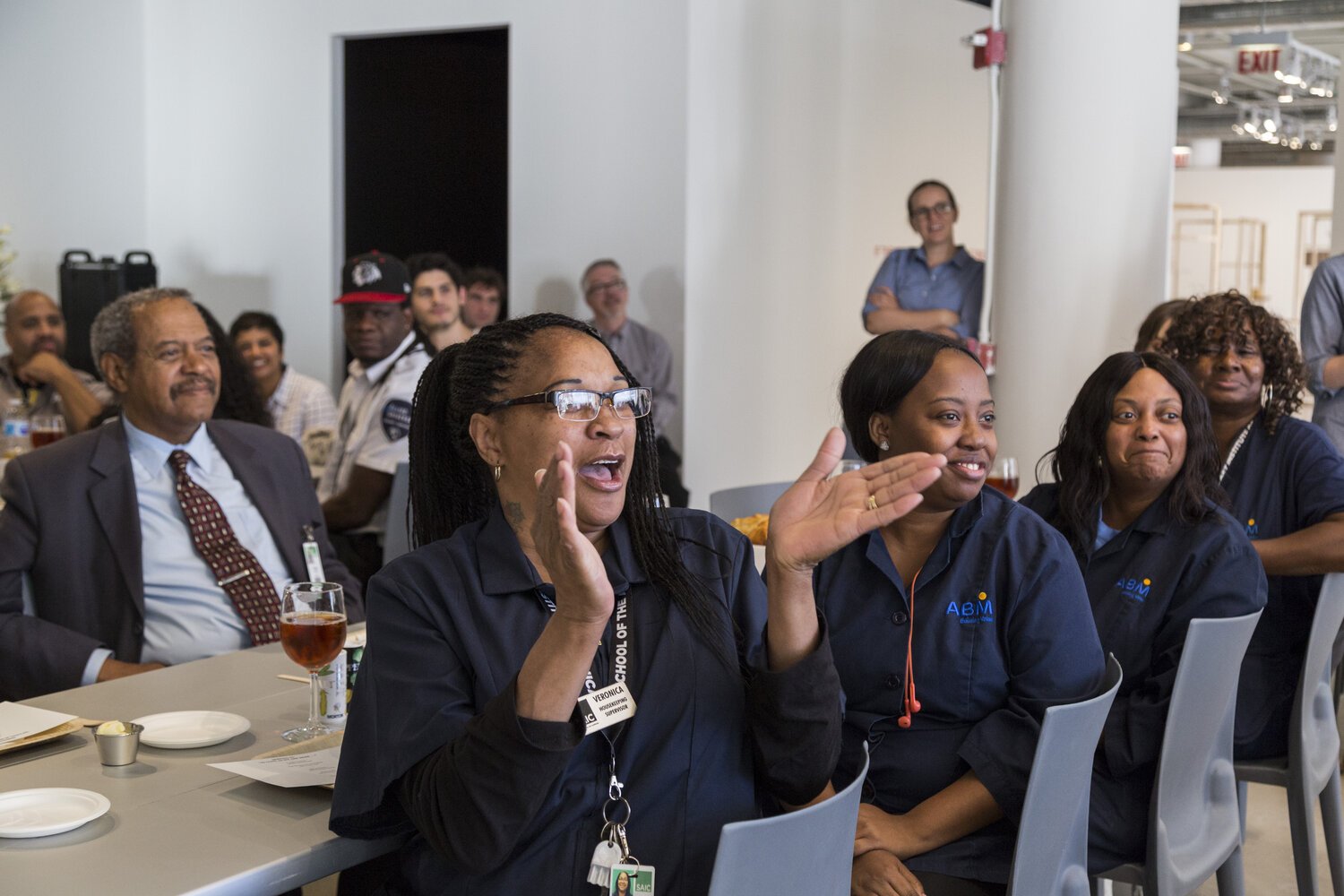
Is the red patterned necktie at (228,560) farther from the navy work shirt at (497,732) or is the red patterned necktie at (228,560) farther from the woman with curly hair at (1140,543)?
the woman with curly hair at (1140,543)

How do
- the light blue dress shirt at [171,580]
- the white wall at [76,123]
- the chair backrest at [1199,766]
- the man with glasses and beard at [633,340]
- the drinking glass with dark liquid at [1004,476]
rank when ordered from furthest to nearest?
the white wall at [76,123] < the man with glasses and beard at [633,340] < the drinking glass with dark liquid at [1004,476] < the light blue dress shirt at [171,580] < the chair backrest at [1199,766]

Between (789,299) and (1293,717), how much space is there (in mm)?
4810

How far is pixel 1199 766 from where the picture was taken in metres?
2.24

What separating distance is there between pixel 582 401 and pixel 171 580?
1.51 meters

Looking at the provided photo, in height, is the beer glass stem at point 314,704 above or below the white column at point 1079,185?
below

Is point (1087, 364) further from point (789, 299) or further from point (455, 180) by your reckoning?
point (455, 180)

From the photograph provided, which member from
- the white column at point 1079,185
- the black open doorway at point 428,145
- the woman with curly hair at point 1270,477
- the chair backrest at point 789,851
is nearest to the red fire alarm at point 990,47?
the white column at point 1079,185

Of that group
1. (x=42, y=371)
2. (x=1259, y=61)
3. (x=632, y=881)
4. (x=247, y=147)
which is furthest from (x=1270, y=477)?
(x=1259, y=61)

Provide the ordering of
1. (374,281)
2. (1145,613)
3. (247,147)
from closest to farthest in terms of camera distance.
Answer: (1145,613) < (374,281) < (247,147)

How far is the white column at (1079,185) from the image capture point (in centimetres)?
397

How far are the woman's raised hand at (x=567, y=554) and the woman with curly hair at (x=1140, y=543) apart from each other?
1185 mm

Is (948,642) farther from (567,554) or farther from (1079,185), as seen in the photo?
(1079,185)

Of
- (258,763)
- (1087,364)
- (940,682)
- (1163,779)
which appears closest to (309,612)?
(258,763)

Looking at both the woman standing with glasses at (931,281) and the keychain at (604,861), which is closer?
the keychain at (604,861)
